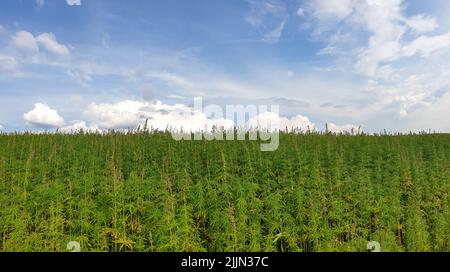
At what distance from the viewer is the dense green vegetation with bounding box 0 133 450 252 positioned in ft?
26.3

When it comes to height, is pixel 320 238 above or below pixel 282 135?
below

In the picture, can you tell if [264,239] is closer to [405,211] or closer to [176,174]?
[176,174]

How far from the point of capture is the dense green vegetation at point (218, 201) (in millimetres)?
8016

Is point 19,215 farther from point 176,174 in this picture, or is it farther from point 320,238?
point 320,238

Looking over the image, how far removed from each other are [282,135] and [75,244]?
1111 centimetres

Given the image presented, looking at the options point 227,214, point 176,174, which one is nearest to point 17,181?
point 176,174

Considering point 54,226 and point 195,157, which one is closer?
point 54,226

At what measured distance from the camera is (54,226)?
801 cm

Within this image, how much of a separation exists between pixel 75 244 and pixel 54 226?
3.10 feet

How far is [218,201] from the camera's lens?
9.06m
